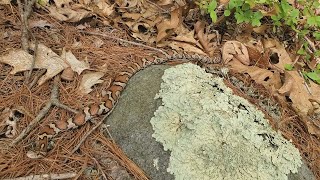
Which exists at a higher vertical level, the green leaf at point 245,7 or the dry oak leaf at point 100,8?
the green leaf at point 245,7

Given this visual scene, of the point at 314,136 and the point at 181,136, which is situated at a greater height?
the point at 181,136

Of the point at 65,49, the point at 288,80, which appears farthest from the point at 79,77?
the point at 288,80

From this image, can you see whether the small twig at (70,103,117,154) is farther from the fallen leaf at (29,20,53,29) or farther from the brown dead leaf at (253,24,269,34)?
the brown dead leaf at (253,24,269,34)

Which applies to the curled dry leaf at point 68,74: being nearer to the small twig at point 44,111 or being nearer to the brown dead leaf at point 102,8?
the small twig at point 44,111

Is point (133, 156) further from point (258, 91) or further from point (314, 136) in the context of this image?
point (314, 136)

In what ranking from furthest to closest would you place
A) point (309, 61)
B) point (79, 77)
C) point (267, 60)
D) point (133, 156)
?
point (309, 61) < point (267, 60) < point (79, 77) < point (133, 156)

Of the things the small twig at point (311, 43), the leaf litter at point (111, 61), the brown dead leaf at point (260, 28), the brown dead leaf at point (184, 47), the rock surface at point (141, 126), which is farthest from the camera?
the small twig at point (311, 43)

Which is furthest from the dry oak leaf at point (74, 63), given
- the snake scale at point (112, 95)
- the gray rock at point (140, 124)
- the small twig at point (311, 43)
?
the small twig at point (311, 43)
